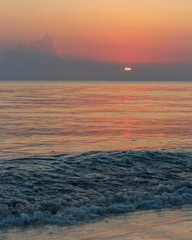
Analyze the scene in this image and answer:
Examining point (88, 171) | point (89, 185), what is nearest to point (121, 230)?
point (89, 185)

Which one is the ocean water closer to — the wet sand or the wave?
the wave

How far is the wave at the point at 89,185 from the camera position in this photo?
7730 millimetres

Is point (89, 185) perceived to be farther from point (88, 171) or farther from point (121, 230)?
point (121, 230)

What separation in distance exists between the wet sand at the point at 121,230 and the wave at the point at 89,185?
1.50 ft

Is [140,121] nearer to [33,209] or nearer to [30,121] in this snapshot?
[30,121]

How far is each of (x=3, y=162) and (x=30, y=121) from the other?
12109 millimetres

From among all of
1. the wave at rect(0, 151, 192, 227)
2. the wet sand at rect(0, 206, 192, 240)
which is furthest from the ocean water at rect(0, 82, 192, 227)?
the wet sand at rect(0, 206, 192, 240)

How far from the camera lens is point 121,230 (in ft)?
21.4

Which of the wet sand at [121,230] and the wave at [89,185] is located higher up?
the wet sand at [121,230]

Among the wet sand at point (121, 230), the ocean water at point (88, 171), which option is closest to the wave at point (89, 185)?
the ocean water at point (88, 171)

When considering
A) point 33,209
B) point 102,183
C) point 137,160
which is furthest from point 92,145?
point 33,209

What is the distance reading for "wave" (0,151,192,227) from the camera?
7730 mm

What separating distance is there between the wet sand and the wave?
0.46 m

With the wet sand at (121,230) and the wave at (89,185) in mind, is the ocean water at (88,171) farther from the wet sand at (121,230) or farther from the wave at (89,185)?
the wet sand at (121,230)
